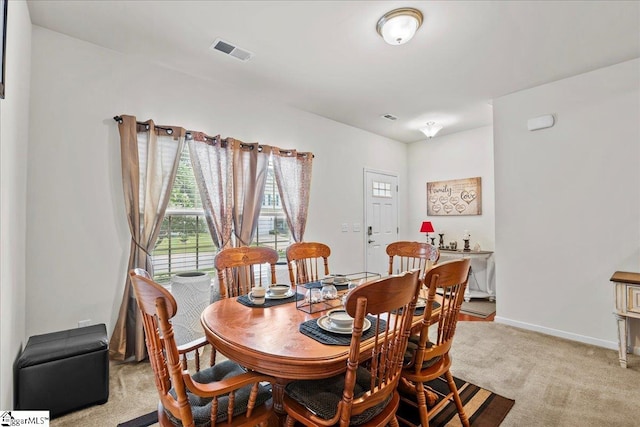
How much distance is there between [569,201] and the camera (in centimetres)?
328

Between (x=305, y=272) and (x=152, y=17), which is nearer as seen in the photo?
(x=152, y=17)

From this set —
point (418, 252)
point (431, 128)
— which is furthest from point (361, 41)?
point (431, 128)

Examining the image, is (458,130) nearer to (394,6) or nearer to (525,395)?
(394,6)

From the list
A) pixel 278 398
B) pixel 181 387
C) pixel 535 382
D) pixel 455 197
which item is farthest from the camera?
pixel 455 197

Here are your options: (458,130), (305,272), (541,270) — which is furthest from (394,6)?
(458,130)

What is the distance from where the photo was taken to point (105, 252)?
2.64m

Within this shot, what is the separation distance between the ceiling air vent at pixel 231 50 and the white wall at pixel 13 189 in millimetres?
1252

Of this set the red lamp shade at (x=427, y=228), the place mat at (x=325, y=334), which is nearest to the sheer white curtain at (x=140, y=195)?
the place mat at (x=325, y=334)

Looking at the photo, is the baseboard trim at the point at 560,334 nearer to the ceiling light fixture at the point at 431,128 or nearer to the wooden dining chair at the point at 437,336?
the wooden dining chair at the point at 437,336

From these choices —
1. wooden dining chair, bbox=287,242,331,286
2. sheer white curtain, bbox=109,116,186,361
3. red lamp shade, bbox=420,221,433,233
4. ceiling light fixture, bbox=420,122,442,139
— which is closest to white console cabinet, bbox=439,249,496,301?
red lamp shade, bbox=420,221,433,233

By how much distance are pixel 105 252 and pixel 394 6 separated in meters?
3.07

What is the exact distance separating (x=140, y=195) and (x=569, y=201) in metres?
4.42

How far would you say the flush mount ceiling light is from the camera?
7.22ft

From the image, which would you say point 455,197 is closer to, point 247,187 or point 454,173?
point 454,173
